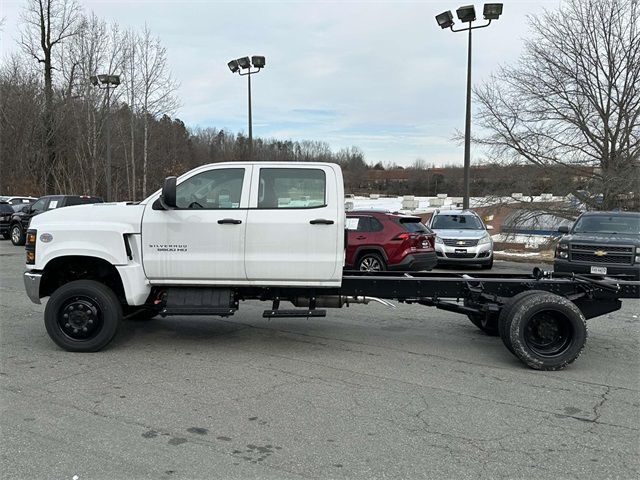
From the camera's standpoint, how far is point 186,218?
607 centimetres

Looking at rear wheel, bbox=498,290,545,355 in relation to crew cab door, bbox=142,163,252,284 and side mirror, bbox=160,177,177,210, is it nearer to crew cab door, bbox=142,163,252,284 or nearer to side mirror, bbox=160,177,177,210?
crew cab door, bbox=142,163,252,284

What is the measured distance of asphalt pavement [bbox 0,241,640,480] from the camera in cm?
360

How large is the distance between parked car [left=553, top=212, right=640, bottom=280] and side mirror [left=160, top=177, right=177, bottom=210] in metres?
8.30

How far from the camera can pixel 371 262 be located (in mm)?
12227

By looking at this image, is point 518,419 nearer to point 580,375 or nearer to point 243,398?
point 580,375

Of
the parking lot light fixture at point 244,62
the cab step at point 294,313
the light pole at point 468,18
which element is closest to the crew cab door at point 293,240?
the cab step at point 294,313

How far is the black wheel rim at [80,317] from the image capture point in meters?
6.11

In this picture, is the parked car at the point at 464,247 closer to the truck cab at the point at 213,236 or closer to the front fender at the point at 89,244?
the truck cab at the point at 213,236

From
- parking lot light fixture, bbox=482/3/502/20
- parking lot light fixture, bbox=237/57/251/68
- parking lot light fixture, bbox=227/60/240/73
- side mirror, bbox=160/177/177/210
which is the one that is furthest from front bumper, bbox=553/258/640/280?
parking lot light fixture, bbox=227/60/240/73

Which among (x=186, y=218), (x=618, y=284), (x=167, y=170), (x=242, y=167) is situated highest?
(x=167, y=170)

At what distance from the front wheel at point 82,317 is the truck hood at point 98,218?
2.35ft

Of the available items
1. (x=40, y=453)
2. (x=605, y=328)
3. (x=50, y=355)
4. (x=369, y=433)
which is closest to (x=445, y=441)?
(x=369, y=433)

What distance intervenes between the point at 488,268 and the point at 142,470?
1346cm

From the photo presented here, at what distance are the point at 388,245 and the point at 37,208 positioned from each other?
1483 cm
